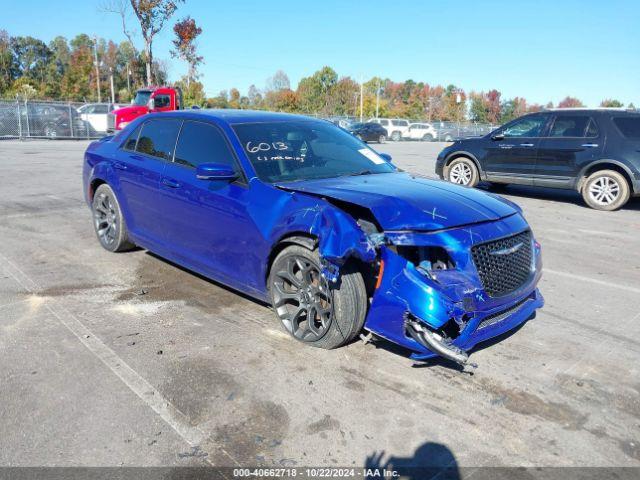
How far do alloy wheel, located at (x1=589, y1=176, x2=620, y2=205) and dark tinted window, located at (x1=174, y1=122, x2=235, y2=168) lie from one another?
7933mm

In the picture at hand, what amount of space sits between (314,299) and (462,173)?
29.0 ft

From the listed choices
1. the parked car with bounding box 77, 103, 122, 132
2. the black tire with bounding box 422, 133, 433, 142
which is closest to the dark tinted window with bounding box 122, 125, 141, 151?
the parked car with bounding box 77, 103, 122, 132

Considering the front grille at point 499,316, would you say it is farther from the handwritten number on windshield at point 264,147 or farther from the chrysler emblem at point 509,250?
the handwritten number on windshield at point 264,147

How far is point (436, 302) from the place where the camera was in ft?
10.1

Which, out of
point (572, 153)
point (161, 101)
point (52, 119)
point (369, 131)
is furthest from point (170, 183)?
point (369, 131)

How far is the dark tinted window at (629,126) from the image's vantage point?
9.49 metres

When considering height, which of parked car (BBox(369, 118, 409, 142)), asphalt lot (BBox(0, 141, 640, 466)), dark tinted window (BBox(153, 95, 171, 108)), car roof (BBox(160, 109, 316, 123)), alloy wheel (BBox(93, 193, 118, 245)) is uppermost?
dark tinted window (BBox(153, 95, 171, 108))

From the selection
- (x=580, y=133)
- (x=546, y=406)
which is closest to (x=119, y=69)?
(x=580, y=133)

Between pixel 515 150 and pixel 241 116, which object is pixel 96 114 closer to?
pixel 515 150

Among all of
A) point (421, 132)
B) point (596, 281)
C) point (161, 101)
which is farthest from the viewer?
point (421, 132)

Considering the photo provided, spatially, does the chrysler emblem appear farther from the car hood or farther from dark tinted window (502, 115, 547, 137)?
dark tinted window (502, 115, 547, 137)

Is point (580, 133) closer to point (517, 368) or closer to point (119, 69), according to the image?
point (517, 368)

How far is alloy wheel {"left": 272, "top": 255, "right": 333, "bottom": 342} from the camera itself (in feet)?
11.8

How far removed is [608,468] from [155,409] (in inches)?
92.6
